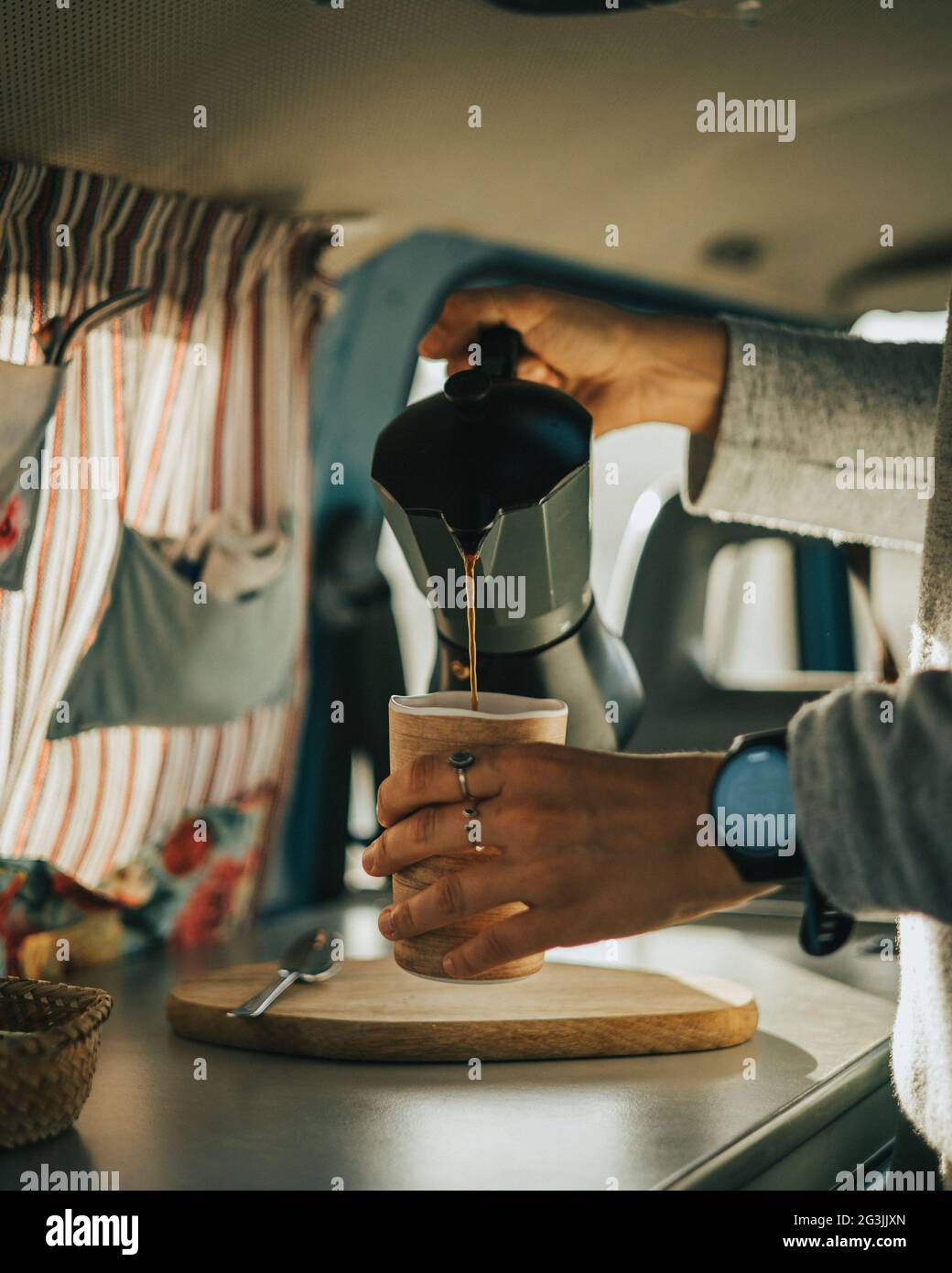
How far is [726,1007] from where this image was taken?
110cm

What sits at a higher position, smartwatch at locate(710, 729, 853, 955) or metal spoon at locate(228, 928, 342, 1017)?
smartwatch at locate(710, 729, 853, 955)

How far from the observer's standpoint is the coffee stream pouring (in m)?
0.97

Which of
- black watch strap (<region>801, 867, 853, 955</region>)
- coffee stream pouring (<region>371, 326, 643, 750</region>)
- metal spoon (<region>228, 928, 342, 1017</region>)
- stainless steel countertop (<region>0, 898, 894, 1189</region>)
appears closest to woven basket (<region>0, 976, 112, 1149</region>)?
stainless steel countertop (<region>0, 898, 894, 1189</region>)

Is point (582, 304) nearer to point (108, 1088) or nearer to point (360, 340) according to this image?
point (360, 340)

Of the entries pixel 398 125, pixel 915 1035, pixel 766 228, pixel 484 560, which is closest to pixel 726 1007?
pixel 915 1035

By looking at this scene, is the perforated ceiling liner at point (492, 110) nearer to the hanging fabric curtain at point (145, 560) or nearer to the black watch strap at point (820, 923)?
the hanging fabric curtain at point (145, 560)

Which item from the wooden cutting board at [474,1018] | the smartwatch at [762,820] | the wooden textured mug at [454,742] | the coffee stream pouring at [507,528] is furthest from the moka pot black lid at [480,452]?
the wooden cutting board at [474,1018]

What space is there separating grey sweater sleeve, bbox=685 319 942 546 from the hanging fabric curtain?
0.58 metres

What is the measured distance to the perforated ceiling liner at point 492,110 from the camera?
1099 millimetres

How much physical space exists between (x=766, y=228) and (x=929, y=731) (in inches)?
52.7

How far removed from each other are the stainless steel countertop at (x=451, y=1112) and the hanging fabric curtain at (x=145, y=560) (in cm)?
24

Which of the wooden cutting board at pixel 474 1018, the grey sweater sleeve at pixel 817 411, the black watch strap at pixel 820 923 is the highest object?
the grey sweater sleeve at pixel 817 411

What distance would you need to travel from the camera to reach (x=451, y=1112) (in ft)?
3.11

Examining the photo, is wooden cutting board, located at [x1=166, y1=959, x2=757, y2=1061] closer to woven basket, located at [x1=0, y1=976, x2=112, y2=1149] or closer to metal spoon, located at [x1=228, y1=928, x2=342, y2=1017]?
metal spoon, located at [x1=228, y1=928, x2=342, y2=1017]
